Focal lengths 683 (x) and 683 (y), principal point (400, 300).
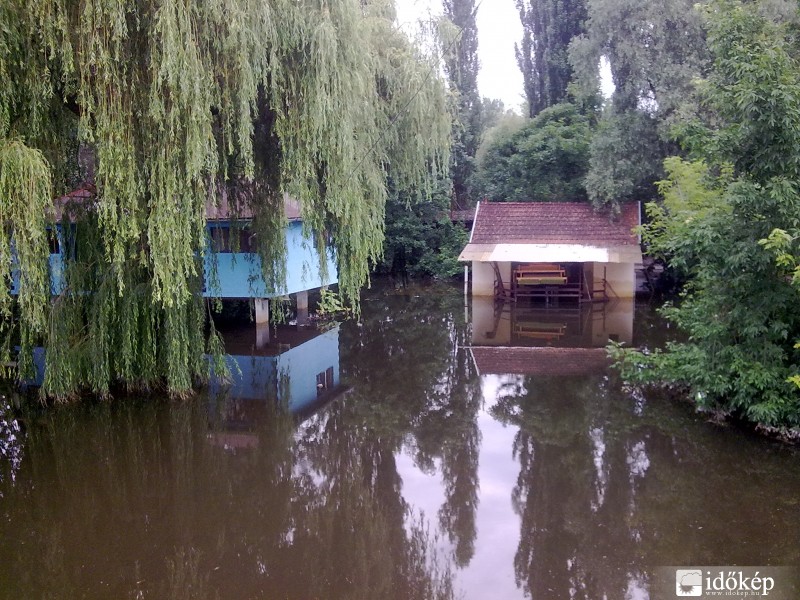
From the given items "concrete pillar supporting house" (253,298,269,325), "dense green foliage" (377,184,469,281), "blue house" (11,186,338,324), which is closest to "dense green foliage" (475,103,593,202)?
"dense green foliage" (377,184,469,281)

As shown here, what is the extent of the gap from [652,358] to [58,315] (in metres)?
8.58

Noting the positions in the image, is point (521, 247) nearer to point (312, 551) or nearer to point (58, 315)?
point (58, 315)

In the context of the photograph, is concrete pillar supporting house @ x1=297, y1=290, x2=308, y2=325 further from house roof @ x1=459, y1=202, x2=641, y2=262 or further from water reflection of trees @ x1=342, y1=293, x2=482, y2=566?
house roof @ x1=459, y1=202, x2=641, y2=262

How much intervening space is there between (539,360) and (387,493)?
266 inches

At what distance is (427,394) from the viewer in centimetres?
1120

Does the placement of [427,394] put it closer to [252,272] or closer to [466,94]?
[252,272]

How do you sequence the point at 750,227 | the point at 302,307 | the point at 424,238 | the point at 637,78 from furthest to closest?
the point at 424,238 → the point at 637,78 → the point at 302,307 → the point at 750,227

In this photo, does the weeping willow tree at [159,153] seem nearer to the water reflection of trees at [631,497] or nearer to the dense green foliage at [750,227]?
the water reflection of trees at [631,497]

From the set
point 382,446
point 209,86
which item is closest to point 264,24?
point 209,86

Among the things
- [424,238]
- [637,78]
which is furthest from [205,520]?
[424,238]

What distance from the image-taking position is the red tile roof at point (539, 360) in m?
12.5

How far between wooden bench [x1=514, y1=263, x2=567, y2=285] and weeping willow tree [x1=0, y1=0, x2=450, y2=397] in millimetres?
11138

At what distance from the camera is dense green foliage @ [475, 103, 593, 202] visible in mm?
24094

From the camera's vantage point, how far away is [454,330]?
56.3 ft
